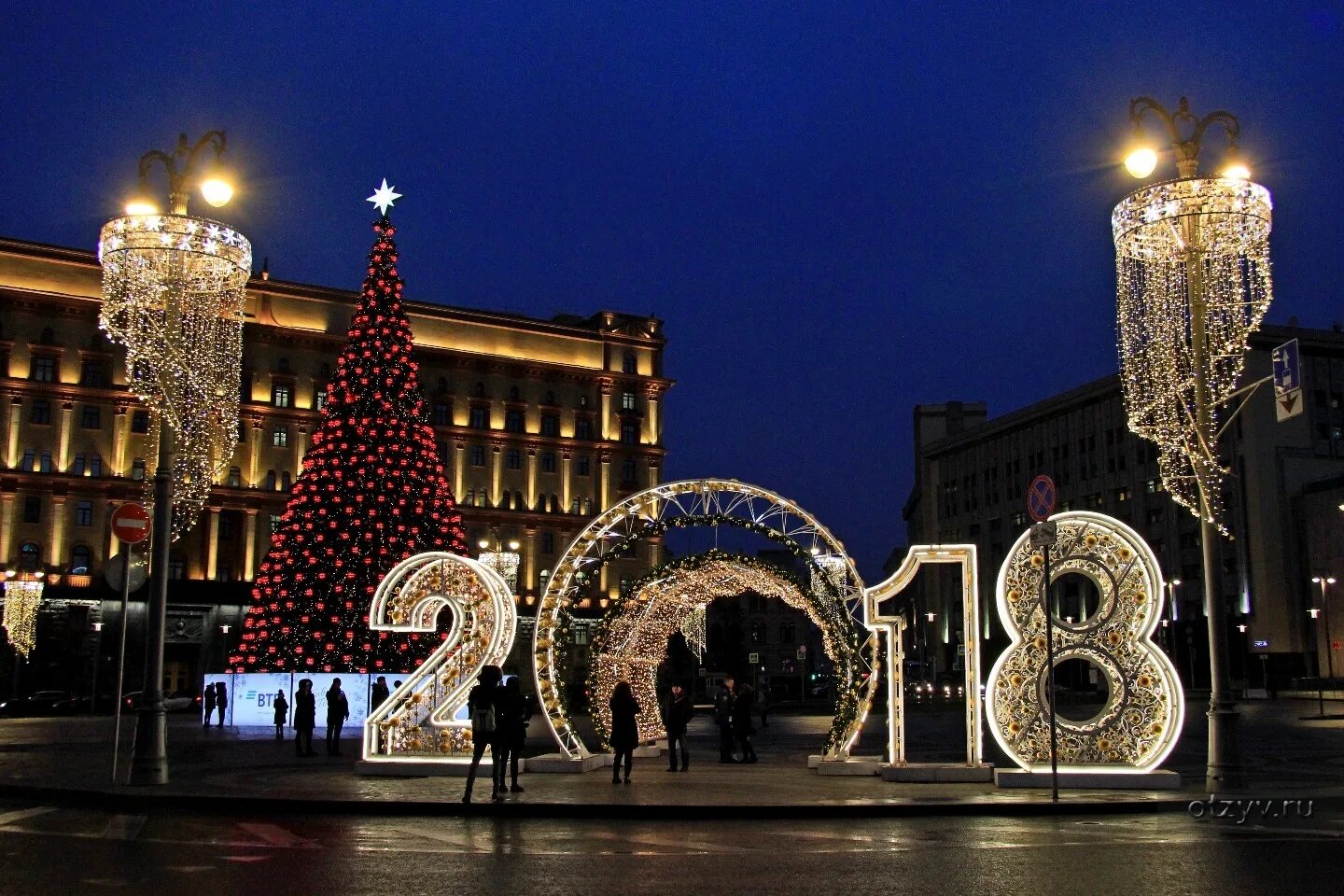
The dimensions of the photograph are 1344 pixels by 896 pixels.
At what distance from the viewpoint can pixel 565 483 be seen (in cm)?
8425

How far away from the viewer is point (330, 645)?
129 ft

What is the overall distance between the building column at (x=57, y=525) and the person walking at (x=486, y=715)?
60280mm

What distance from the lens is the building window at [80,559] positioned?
2714 inches

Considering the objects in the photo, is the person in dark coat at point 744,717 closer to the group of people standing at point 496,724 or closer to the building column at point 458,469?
the group of people standing at point 496,724

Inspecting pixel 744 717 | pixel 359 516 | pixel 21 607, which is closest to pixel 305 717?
pixel 744 717

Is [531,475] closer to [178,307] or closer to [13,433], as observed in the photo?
[13,433]

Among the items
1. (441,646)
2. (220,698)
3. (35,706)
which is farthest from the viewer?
(35,706)

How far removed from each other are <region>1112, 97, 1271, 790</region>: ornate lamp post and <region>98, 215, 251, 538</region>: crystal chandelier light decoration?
43.5 feet

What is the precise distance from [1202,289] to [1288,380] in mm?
1690

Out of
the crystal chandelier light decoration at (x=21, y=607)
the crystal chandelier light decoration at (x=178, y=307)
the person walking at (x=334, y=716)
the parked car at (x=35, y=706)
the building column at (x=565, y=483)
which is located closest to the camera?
the crystal chandelier light decoration at (x=178, y=307)

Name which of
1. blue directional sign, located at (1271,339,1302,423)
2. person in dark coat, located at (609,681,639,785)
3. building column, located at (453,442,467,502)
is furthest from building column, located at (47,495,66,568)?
blue directional sign, located at (1271,339,1302,423)

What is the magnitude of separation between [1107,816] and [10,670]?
59.6m

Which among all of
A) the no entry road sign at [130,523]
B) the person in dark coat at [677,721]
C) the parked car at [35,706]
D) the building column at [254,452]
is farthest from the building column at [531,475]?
the no entry road sign at [130,523]

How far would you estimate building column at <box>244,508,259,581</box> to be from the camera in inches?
2869
